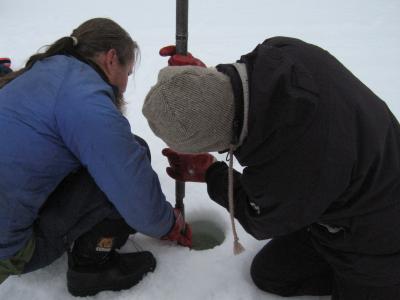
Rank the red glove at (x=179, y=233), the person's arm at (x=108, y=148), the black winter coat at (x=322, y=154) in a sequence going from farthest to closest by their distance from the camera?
the red glove at (x=179, y=233) → the person's arm at (x=108, y=148) → the black winter coat at (x=322, y=154)

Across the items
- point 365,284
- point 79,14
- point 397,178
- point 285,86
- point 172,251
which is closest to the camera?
point 285,86

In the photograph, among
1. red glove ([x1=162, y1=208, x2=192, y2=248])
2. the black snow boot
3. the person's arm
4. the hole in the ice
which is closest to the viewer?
the person's arm

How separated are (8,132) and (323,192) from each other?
2.53 ft

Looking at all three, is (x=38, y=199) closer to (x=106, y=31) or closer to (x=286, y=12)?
(x=106, y=31)

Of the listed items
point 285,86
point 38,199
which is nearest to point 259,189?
point 285,86

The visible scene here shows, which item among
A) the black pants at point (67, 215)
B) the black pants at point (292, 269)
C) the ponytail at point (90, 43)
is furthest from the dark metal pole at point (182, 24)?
the black pants at point (292, 269)

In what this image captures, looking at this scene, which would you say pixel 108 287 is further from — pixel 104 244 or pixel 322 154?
pixel 322 154

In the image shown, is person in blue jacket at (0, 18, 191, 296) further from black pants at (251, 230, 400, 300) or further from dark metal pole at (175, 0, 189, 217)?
black pants at (251, 230, 400, 300)

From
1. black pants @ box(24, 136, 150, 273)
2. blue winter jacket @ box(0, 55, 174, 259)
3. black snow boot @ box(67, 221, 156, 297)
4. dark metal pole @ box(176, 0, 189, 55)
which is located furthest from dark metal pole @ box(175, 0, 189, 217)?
black snow boot @ box(67, 221, 156, 297)

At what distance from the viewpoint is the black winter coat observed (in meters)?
0.73

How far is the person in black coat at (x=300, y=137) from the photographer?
736 mm

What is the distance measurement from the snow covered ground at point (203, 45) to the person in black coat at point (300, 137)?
42cm

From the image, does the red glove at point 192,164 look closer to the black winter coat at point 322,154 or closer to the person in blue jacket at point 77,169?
the person in blue jacket at point 77,169

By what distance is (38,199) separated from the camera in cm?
100
